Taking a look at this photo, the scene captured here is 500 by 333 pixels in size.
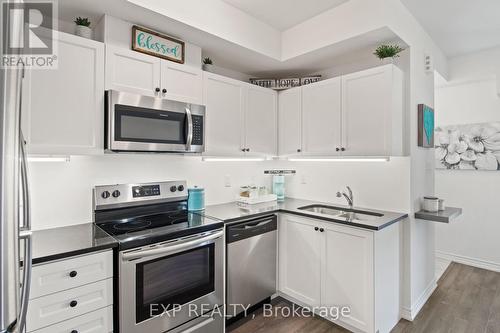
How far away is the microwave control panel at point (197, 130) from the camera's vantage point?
232 centimetres

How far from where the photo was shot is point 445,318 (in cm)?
247

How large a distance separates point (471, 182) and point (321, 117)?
2530mm

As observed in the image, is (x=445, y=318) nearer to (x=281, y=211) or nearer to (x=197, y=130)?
(x=281, y=211)

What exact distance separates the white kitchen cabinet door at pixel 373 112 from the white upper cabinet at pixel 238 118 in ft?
2.80

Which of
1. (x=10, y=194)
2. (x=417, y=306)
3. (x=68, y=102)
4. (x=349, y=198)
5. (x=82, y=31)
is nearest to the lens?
(x=10, y=194)

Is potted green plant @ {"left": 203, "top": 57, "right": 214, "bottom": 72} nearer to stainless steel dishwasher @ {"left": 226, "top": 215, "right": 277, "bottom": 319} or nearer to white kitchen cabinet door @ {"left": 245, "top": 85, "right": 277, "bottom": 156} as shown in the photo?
white kitchen cabinet door @ {"left": 245, "top": 85, "right": 277, "bottom": 156}

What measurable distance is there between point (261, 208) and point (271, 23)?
1.91 metres

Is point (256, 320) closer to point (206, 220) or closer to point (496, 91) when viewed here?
point (206, 220)

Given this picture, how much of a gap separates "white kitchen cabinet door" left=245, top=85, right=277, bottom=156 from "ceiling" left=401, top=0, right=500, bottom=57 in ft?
5.09

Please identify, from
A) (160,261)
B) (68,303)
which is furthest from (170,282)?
(68,303)

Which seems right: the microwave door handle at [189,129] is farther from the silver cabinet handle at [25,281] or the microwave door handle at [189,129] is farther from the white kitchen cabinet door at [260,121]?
the silver cabinet handle at [25,281]

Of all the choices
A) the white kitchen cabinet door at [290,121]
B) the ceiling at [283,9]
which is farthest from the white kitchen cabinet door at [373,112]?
the ceiling at [283,9]

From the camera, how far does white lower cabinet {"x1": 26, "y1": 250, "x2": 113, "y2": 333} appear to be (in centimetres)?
138

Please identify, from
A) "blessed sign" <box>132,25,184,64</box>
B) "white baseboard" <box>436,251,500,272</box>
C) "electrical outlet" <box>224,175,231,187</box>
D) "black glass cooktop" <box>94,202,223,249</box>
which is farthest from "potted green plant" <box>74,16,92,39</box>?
"white baseboard" <box>436,251,500,272</box>
